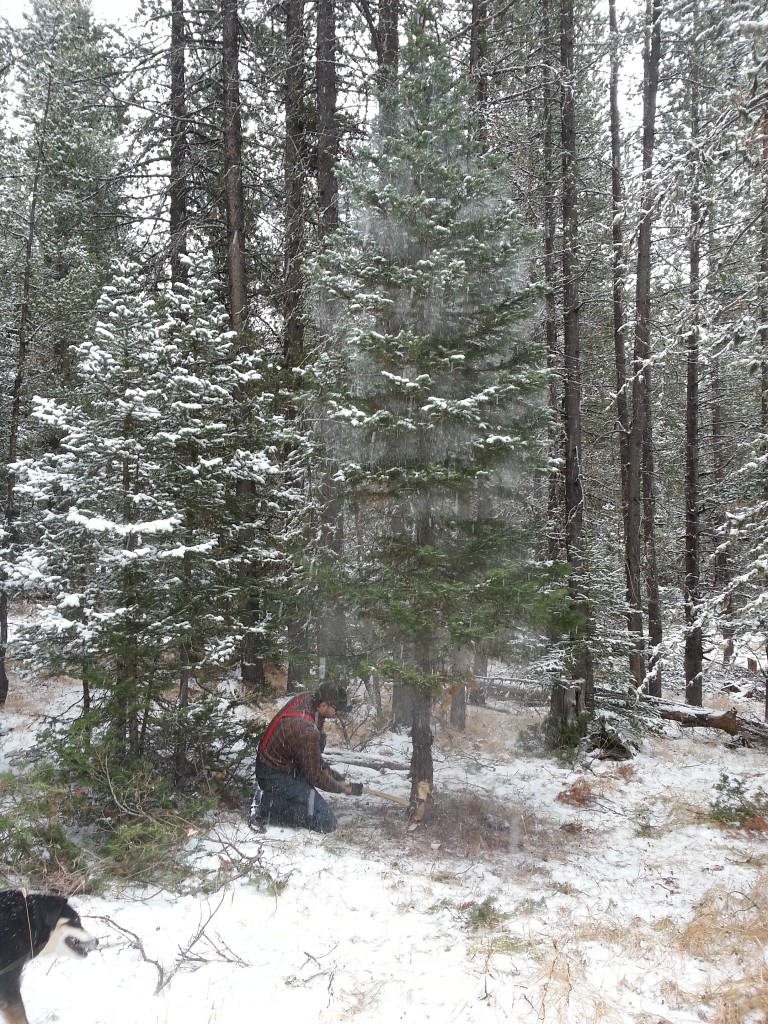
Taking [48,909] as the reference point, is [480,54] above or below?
above

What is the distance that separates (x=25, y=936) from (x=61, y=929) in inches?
11.9

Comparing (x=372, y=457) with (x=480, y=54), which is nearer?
(x=372, y=457)

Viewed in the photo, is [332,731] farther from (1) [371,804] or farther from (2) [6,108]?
(2) [6,108]

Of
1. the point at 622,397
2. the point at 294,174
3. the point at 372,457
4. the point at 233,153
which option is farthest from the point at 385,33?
the point at 622,397

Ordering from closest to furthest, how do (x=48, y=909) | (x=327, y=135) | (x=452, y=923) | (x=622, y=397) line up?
(x=48, y=909) → (x=452, y=923) → (x=327, y=135) → (x=622, y=397)

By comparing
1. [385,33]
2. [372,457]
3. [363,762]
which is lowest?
[363,762]

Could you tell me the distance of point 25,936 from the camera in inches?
142

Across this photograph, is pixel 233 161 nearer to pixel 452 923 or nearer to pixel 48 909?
pixel 48 909

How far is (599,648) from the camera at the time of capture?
11102 millimetres

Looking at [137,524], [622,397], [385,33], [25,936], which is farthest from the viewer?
[622,397]

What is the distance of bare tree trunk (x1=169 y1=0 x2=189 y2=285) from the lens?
11.3 metres

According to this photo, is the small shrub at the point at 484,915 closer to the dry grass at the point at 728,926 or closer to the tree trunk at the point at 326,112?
the dry grass at the point at 728,926

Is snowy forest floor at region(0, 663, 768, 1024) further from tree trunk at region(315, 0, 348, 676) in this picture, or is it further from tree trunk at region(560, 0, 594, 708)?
tree trunk at region(560, 0, 594, 708)

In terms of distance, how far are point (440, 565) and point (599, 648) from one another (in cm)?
538
